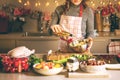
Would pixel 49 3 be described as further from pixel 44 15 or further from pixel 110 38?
pixel 110 38

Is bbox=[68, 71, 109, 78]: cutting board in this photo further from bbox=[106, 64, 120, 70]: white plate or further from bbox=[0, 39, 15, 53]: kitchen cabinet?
bbox=[0, 39, 15, 53]: kitchen cabinet

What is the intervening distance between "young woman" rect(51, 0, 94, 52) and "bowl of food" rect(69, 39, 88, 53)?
223 mm

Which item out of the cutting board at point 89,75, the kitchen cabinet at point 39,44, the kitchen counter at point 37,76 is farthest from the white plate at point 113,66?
the kitchen cabinet at point 39,44

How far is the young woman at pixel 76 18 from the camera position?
2828 mm

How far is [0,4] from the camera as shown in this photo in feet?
13.9

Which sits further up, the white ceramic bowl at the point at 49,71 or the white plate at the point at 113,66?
the white plate at the point at 113,66

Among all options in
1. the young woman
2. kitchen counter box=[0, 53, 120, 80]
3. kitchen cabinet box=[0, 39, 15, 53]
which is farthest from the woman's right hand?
kitchen cabinet box=[0, 39, 15, 53]

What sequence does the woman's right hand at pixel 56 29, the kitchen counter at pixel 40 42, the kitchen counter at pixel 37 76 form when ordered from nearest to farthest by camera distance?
the kitchen counter at pixel 37 76 → the woman's right hand at pixel 56 29 → the kitchen counter at pixel 40 42

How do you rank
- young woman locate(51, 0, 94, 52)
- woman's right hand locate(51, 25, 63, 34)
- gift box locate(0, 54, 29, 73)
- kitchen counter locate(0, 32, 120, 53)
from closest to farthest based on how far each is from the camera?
gift box locate(0, 54, 29, 73)
woman's right hand locate(51, 25, 63, 34)
young woman locate(51, 0, 94, 52)
kitchen counter locate(0, 32, 120, 53)

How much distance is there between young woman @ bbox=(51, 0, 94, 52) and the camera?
2.83 m

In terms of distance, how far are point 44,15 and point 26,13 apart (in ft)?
0.85

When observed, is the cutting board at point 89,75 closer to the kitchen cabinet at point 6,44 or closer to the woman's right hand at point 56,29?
the woman's right hand at point 56,29

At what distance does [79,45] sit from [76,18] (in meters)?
0.49

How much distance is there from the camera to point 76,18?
2.88 m
